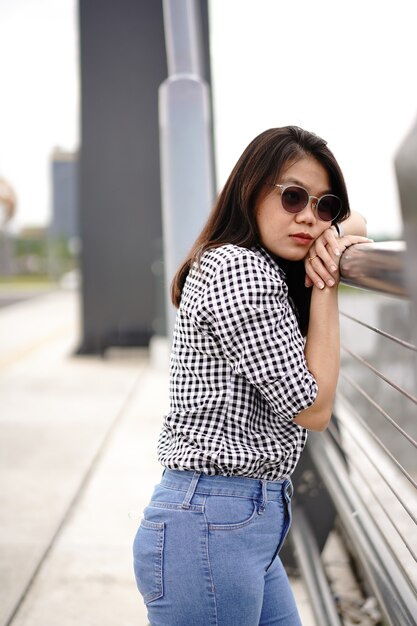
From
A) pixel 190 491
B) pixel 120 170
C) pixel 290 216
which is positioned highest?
pixel 120 170

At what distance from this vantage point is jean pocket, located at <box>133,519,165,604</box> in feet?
4.63

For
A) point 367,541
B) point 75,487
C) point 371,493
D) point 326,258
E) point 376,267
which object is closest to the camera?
point 376,267

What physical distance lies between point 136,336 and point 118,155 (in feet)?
7.93

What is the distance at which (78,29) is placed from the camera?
9805 mm

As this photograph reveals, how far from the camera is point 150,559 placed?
1424mm

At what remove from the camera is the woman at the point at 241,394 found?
1.36m

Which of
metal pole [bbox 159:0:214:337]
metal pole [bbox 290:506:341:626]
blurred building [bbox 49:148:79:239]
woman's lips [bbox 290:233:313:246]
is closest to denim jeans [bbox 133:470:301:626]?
woman's lips [bbox 290:233:313:246]

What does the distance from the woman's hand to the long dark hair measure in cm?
13

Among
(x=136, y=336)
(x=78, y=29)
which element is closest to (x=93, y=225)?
(x=136, y=336)

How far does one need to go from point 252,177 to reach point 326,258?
0.76ft

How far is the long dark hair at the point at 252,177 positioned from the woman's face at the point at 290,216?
0.01 metres

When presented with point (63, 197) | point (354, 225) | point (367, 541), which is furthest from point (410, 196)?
point (63, 197)

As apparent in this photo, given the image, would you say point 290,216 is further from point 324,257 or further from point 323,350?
point 323,350

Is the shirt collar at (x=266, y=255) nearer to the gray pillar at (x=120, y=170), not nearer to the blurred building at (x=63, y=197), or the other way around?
the gray pillar at (x=120, y=170)
